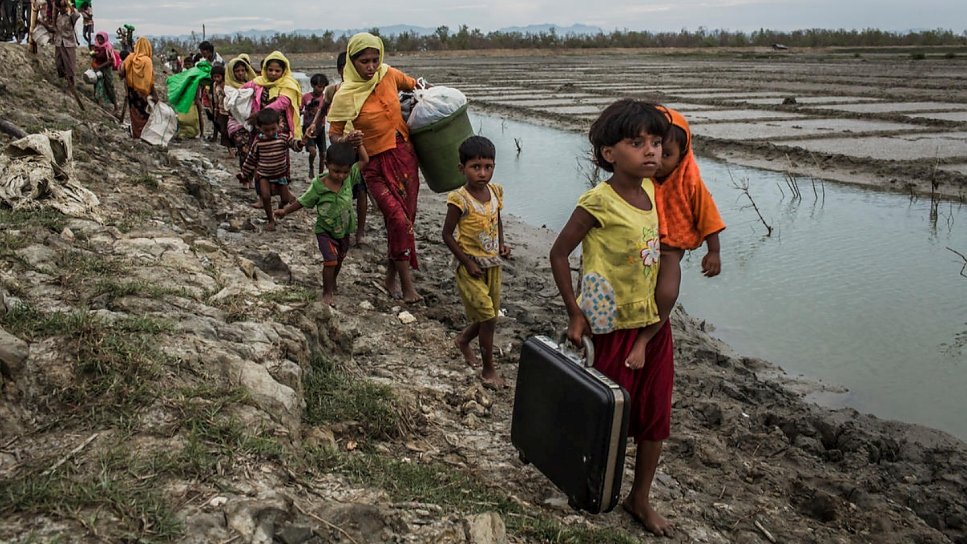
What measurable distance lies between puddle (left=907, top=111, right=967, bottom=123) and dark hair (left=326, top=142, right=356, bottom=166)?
509 inches

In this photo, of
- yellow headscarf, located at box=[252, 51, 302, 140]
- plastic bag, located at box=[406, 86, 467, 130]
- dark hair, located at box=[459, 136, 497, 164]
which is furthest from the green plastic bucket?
yellow headscarf, located at box=[252, 51, 302, 140]

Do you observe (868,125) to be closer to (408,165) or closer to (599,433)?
(408,165)

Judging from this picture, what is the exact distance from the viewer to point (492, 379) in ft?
12.5

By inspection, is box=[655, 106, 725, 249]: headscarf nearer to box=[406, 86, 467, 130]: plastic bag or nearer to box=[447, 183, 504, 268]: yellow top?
box=[447, 183, 504, 268]: yellow top

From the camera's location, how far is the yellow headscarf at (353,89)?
Answer: 4664mm

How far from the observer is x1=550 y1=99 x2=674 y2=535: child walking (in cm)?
245

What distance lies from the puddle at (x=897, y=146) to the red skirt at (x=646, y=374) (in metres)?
9.31

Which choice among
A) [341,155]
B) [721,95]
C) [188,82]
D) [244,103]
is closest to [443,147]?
[341,155]

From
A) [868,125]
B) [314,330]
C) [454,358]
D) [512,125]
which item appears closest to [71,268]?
[314,330]

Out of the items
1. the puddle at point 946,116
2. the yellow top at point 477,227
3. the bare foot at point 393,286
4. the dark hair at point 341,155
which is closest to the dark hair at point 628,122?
the yellow top at point 477,227

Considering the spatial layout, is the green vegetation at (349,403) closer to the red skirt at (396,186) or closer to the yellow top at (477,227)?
the yellow top at (477,227)

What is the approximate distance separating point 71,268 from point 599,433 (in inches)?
93.7

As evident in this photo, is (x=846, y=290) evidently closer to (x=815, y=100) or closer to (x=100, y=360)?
(x=100, y=360)

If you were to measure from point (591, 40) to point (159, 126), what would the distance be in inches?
2101
